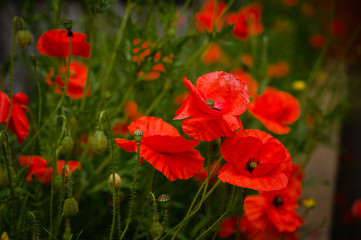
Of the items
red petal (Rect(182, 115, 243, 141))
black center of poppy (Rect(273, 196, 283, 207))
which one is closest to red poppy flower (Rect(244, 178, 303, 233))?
black center of poppy (Rect(273, 196, 283, 207))

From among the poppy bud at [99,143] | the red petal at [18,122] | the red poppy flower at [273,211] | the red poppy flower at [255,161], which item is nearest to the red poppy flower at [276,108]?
the red poppy flower at [273,211]

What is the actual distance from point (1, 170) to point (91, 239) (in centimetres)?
32

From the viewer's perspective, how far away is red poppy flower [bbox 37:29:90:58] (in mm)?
710

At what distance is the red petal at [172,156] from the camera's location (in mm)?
597

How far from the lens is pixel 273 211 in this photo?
798 millimetres

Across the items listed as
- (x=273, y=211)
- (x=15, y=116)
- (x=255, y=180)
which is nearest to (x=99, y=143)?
(x=15, y=116)

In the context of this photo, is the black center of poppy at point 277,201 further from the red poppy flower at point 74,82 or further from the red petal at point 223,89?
the red poppy flower at point 74,82

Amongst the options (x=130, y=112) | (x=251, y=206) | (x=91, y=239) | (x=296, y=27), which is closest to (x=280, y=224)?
(x=251, y=206)

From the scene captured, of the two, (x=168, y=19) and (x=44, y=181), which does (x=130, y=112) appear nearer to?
→ (x=168, y=19)

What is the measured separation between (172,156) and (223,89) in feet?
0.48

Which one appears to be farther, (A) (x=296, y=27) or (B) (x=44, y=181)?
(A) (x=296, y=27)

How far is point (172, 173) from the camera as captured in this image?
619 mm

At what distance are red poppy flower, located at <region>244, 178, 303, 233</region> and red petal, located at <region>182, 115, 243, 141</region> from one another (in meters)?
0.28

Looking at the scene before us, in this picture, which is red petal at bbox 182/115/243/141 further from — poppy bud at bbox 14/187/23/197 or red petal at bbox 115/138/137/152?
poppy bud at bbox 14/187/23/197
